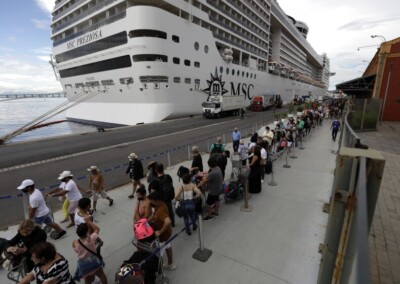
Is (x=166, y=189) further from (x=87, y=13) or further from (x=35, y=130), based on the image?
(x=35, y=130)

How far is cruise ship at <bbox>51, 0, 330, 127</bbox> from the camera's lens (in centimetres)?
2555

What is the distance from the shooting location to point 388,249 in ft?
14.2

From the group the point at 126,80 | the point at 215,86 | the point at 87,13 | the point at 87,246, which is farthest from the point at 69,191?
the point at 87,13

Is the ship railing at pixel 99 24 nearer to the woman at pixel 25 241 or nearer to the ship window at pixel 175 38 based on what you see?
the ship window at pixel 175 38

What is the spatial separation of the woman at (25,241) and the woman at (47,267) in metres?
0.79

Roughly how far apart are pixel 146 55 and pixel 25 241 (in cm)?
2450

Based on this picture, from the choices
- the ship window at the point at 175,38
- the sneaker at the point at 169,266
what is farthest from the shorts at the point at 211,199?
the ship window at the point at 175,38

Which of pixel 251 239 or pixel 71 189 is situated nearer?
pixel 251 239

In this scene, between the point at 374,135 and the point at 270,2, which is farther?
the point at 270,2

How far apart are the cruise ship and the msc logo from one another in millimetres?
146

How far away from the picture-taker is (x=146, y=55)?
25.2 m

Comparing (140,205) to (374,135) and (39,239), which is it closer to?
(39,239)

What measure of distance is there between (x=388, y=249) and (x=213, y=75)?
106ft

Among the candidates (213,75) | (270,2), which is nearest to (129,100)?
(213,75)
